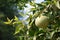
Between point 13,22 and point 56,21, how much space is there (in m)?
0.36

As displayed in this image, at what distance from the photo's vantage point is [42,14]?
166 cm

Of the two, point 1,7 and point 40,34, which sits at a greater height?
point 40,34

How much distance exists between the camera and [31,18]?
175cm

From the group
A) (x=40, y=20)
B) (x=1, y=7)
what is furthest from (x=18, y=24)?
(x=1, y=7)

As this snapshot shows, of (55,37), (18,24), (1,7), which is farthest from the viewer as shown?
(1,7)

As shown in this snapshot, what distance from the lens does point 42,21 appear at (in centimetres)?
168

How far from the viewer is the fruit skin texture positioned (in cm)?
166

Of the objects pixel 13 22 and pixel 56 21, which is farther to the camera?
pixel 13 22

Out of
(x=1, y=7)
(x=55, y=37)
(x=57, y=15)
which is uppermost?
(x=57, y=15)

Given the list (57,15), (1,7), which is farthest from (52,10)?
(1,7)

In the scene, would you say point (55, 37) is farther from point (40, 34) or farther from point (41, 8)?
point (41, 8)

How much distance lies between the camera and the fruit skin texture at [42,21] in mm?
1660

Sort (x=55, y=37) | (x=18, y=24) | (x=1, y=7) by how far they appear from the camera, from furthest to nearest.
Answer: (x=1, y=7), (x=18, y=24), (x=55, y=37)

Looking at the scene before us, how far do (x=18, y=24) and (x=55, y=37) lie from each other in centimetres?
32
